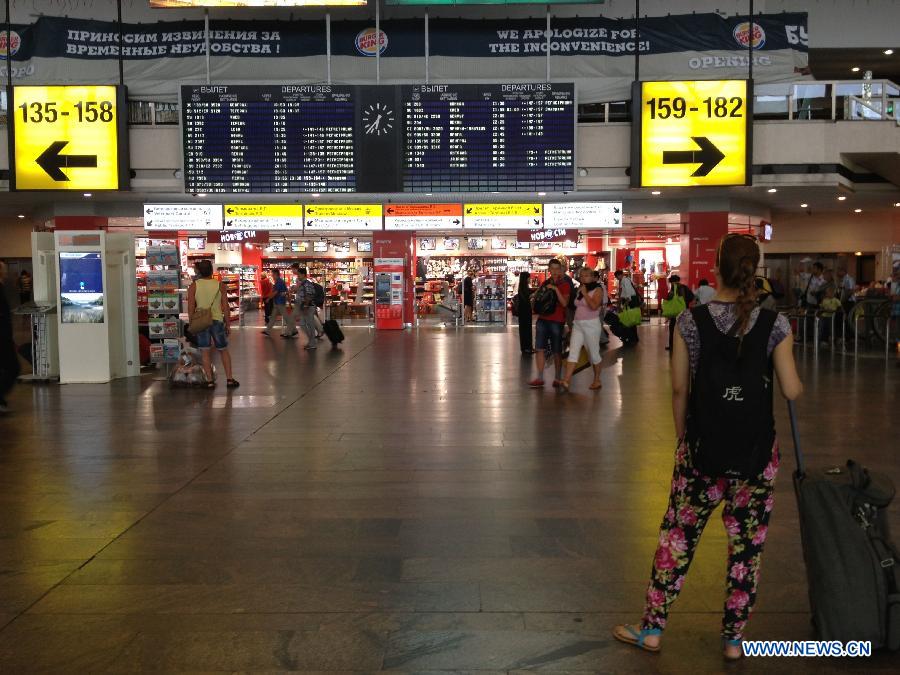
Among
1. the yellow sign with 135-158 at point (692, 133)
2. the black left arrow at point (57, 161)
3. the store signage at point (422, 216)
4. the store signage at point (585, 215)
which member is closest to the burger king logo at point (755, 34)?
the yellow sign with 135-158 at point (692, 133)

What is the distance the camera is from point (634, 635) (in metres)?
3.51

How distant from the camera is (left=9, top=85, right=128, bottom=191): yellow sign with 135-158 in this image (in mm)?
16844

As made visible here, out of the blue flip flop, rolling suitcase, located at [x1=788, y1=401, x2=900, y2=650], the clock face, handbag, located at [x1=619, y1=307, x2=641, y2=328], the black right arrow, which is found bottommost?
the blue flip flop

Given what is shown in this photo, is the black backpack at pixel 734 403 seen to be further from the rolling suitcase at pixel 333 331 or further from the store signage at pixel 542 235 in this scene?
the store signage at pixel 542 235

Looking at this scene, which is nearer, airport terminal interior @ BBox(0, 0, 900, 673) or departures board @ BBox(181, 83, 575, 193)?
airport terminal interior @ BBox(0, 0, 900, 673)

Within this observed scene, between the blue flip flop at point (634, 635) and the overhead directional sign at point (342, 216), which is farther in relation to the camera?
the overhead directional sign at point (342, 216)

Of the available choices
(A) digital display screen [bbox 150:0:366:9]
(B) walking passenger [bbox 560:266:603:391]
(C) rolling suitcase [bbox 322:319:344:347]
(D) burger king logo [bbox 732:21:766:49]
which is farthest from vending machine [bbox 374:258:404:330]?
(B) walking passenger [bbox 560:266:603:391]

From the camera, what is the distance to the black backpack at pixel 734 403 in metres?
3.19

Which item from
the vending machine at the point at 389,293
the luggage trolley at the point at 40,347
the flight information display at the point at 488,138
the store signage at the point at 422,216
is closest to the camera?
the luggage trolley at the point at 40,347

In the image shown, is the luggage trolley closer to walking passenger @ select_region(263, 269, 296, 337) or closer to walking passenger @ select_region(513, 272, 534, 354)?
walking passenger @ select_region(513, 272, 534, 354)

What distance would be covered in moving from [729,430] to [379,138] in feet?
46.5

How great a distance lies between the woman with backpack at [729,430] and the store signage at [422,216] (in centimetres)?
1738

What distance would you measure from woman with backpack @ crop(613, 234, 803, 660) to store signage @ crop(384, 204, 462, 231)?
17.4 meters

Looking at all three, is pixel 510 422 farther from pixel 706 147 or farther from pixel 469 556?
pixel 706 147
